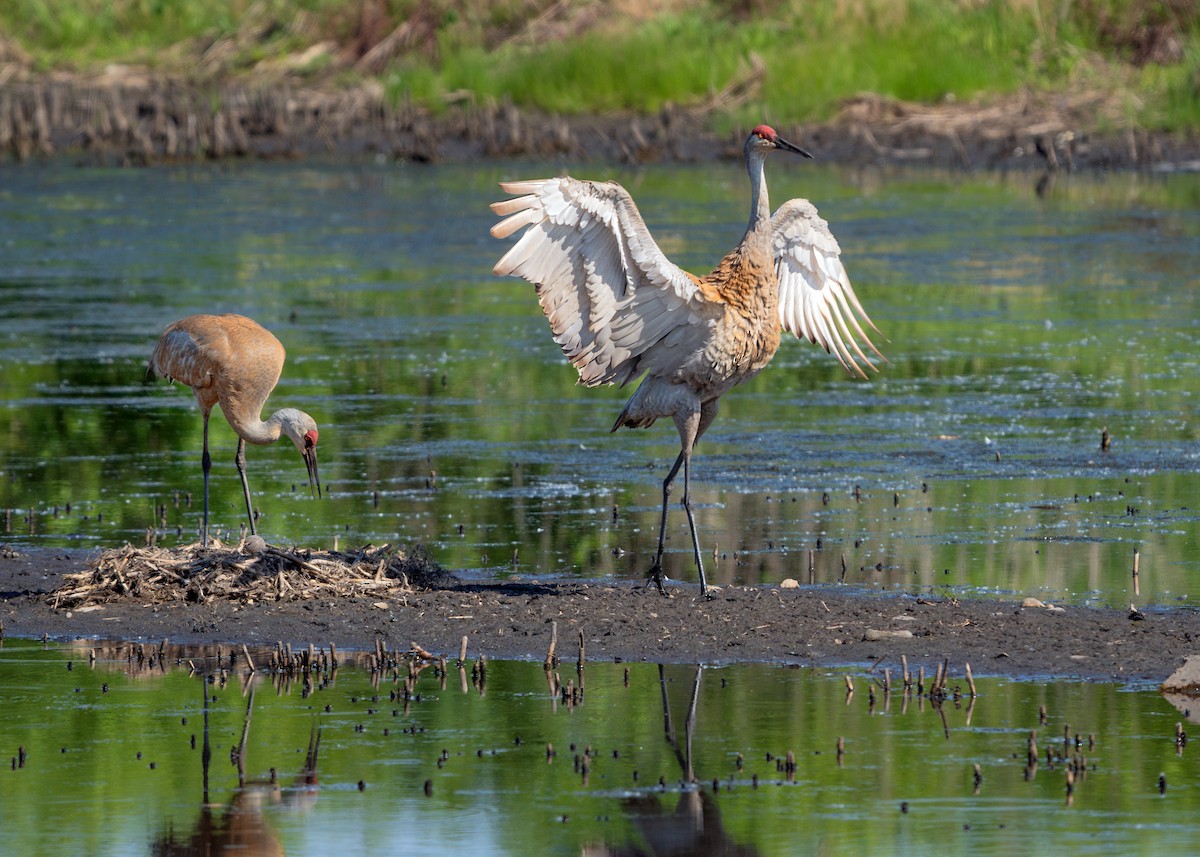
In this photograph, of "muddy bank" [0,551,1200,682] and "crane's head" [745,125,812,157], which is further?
"crane's head" [745,125,812,157]

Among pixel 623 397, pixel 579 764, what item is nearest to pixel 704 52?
pixel 623 397

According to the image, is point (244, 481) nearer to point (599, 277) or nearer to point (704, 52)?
point (599, 277)

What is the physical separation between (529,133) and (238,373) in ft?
66.0

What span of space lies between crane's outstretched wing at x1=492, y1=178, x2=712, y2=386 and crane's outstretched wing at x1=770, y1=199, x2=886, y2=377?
1.29 meters

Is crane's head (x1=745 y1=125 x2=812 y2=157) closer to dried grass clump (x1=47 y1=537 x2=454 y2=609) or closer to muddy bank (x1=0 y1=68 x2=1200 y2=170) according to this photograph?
dried grass clump (x1=47 y1=537 x2=454 y2=609)

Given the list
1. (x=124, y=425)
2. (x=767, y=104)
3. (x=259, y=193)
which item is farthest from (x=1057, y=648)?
(x=767, y=104)

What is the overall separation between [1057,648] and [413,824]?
331 centimetres

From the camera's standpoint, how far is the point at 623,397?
54.4ft

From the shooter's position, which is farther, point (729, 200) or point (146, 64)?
point (146, 64)

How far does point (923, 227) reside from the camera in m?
24.4

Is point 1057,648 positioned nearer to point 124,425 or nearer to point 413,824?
point 413,824

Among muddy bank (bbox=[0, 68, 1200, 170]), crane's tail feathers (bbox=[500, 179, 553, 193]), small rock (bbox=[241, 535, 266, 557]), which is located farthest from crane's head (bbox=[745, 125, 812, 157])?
muddy bank (bbox=[0, 68, 1200, 170])

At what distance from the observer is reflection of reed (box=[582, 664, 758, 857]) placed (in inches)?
268

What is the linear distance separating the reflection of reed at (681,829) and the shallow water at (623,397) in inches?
129
